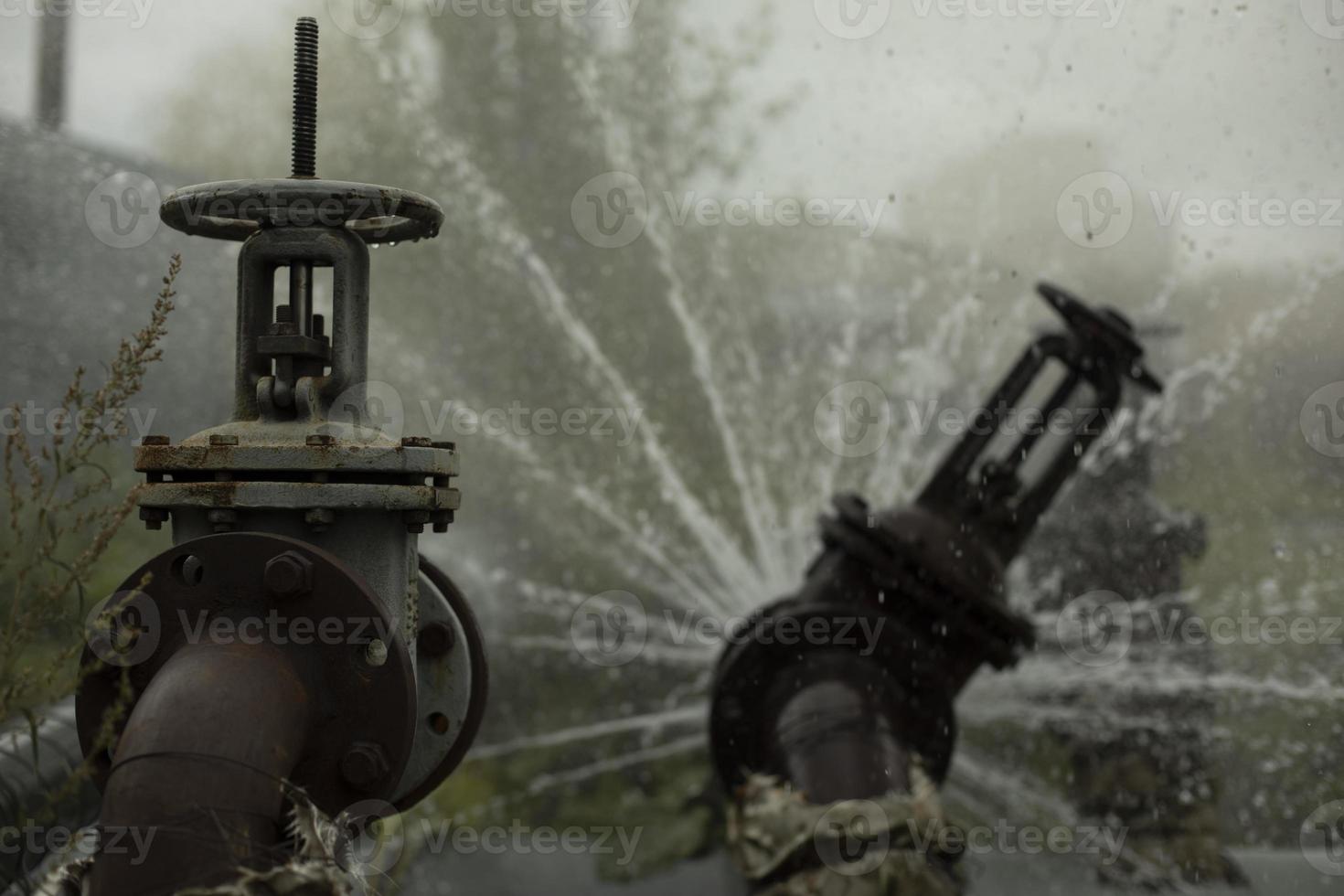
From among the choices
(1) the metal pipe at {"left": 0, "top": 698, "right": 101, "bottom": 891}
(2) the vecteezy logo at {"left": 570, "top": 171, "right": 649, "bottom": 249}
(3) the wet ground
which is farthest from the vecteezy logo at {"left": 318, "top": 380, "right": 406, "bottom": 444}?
(2) the vecteezy logo at {"left": 570, "top": 171, "right": 649, "bottom": 249}

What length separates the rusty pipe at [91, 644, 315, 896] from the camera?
1.63m

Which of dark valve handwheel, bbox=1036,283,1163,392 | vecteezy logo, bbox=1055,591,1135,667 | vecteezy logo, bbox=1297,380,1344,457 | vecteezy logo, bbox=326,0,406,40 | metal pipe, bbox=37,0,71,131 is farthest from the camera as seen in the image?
vecteezy logo, bbox=326,0,406,40

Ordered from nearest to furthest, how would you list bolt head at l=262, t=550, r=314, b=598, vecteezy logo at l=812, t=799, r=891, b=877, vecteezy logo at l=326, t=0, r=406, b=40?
bolt head at l=262, t=550, r=314, b=598 < vecteezy logo at l=812, t=799, r=891, b=877 < vecteezy logo at l=326, t=0, r=406, b=40

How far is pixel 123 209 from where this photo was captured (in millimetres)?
8586

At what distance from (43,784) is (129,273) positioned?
232 inches

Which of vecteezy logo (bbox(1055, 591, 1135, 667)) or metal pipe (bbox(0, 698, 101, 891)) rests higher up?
metal pipe (bbox(0, 698, 101, 891))

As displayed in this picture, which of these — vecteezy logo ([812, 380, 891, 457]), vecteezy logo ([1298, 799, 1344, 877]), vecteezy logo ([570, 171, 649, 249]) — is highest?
vecteezy logo ([570, 171, 649, 249])

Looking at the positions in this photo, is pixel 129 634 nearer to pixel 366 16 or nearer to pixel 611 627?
pixel 611 627

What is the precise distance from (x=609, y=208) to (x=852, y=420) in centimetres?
248

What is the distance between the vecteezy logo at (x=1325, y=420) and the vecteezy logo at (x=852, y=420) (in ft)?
10.3

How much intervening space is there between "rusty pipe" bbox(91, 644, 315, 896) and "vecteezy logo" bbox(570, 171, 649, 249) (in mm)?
7666

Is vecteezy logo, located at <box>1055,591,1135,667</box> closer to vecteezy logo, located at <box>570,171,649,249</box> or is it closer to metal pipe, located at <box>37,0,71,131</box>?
vecteezy logo, located at <box>570,171,649,249</box>

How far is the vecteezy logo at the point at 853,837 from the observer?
319 cm

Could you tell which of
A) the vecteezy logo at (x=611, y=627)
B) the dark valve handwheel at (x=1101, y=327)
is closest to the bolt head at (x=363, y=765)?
the dark valve handwheel at (x=1101, y=327)
